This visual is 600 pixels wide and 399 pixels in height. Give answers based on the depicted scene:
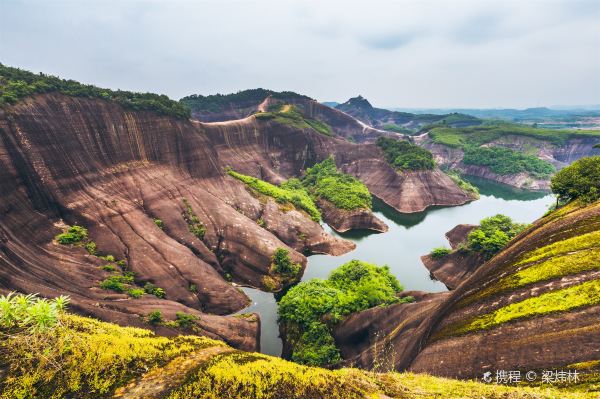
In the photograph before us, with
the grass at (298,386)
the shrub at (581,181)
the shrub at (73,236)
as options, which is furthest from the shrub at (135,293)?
the shrub at (581,181)

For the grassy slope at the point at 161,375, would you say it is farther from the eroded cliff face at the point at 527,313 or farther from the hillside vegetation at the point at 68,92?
the hillside vegetation at the point at 68,92

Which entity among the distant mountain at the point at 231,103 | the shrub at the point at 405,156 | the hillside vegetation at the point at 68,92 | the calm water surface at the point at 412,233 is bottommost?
the calm water surface at the point at 412,233

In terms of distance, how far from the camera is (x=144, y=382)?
8898 mm

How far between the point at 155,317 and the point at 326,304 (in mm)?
14571

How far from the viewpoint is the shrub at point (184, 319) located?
83.2ft

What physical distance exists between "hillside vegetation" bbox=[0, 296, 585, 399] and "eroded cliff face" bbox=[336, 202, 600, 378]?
7.93ft

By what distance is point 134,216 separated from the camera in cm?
3616

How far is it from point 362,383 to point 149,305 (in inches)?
899

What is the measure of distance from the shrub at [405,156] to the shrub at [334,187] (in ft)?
41.0

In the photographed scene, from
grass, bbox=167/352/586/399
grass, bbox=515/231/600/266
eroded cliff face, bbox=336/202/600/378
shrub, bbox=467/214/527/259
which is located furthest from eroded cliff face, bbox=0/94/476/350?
grass, bbox=515/231/600/266

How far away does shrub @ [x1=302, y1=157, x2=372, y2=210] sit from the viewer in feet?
204

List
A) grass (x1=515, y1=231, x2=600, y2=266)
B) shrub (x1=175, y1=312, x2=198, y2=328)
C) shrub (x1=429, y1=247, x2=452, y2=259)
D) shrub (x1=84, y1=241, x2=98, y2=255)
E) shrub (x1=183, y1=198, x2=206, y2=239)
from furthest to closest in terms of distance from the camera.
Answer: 1. shrub (x1=429, y1=247, x2=452, y2=259)
2. shrub (x1=183, y1=198, x2=206, y2=239)
3. shrub (x1=84, y1=241, x2=98, y2=255)
4. shrub (x1=175, y1=312, x2=198, y2=328)
5. grass (x1=515, y1=231, x2=600, y2=266)

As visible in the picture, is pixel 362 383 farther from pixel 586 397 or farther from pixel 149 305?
pixel 149 305

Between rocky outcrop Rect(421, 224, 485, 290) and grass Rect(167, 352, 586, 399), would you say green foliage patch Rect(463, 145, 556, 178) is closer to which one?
rocky outcrop Rect(421, 224, 485, 290)
